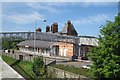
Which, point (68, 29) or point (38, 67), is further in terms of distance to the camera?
point (68, 29)

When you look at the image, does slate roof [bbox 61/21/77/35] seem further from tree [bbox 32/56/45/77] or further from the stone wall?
the stone wall

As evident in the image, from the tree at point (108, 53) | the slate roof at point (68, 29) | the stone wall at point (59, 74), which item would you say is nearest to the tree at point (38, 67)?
the stone wall at point (59, 74)

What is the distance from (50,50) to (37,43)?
7.52 metres

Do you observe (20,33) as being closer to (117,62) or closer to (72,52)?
(72,52)

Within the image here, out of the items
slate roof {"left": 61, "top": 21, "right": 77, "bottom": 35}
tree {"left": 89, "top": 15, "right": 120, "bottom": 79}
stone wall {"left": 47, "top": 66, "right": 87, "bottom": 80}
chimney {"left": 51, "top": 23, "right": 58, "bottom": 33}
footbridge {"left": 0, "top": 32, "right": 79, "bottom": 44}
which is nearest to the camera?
tree {"left": 89, "top": 15, "right": 120, "bottom": 79}

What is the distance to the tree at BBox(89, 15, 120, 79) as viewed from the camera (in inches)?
897

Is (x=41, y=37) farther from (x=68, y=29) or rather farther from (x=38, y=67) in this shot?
(x=38, y=67)

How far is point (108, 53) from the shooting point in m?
23.4

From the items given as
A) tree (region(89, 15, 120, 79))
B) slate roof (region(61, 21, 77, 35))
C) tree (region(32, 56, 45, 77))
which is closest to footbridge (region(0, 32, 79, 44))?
slate roof (region(61, 21, 77, 35))

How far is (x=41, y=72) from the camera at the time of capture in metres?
34.8

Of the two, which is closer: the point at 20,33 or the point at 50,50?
the point at 50,50

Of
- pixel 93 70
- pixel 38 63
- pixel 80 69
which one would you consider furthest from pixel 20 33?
pixel 93 70

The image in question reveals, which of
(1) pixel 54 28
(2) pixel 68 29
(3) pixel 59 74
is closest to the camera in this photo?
(3) pixel 59 74

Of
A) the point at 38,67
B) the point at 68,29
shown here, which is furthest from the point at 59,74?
the point at 68,29
